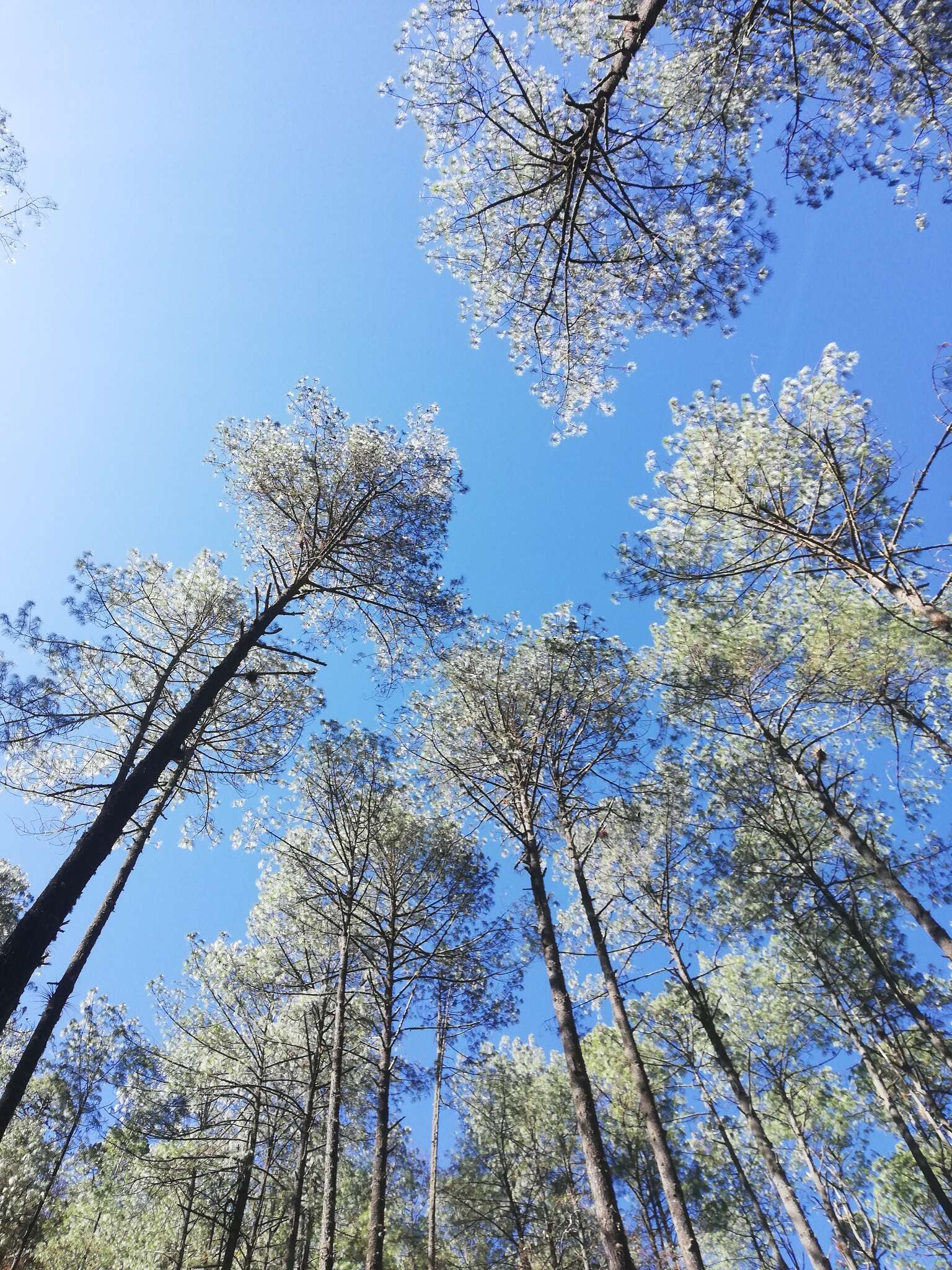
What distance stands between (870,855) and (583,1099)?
5.71 meters

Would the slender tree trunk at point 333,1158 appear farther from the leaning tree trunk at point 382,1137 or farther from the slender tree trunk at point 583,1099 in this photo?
the slender tree trunk at point 583,1099

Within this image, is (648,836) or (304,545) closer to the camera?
(304,545)

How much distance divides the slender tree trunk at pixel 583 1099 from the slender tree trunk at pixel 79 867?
14.3 feet

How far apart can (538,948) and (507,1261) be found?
9.52 meters

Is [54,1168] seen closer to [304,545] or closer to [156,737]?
[156,737]

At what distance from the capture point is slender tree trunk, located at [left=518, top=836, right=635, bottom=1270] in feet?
15.4

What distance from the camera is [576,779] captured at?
906 cm

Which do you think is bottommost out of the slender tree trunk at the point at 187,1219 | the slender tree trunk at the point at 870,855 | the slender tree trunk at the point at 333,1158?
the slender tree trunk at the point at 333,1158

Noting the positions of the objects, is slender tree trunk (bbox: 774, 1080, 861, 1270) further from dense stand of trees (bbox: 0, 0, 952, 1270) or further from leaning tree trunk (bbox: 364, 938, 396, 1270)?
leaning tree trunk (bbox: 364, 938, 396, 1270)

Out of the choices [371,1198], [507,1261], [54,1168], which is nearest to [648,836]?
[371,1198]

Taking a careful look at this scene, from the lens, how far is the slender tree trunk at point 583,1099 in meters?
4.68

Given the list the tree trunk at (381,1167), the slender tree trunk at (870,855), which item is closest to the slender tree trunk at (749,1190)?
the slender tree trunk at (870,855)

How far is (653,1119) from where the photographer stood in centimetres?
707

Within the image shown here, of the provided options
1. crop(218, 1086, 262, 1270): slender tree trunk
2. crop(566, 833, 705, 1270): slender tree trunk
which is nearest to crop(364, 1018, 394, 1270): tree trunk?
crop(218, 1086, 262, 1270): slender tree trunk
